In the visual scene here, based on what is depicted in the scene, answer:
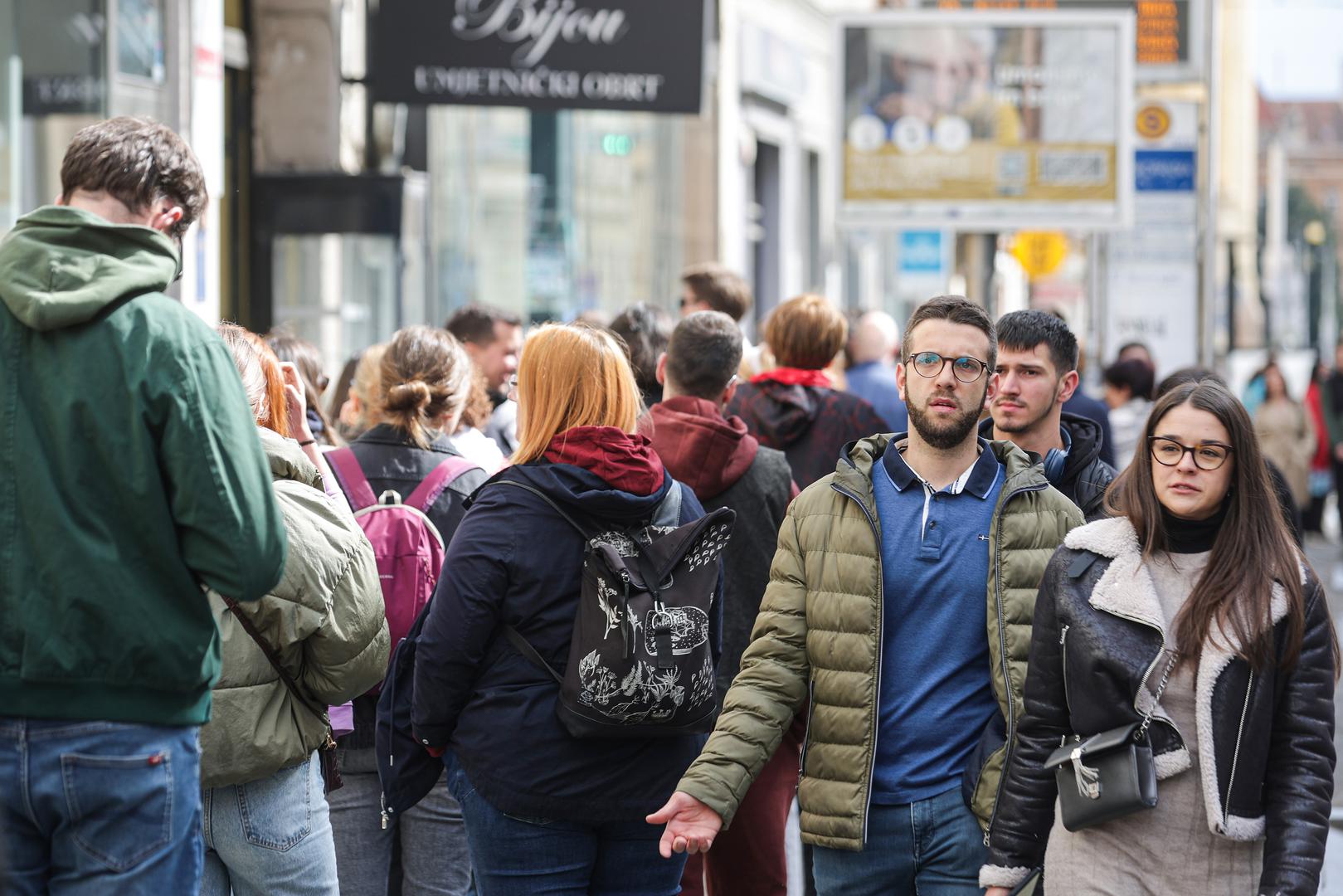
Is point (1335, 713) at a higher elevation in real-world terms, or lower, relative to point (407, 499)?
lower

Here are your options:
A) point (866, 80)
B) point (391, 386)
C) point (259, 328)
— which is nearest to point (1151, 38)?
point (866, 80)

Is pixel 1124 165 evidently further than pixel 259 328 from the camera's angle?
Yes

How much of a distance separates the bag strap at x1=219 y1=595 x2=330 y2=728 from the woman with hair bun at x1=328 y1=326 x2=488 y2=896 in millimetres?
715

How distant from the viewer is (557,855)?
389 cm

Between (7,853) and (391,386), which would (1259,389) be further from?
(7,853)

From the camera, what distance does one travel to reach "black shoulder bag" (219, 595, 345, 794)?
3.74 meters

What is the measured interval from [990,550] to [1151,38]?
15.9 metres

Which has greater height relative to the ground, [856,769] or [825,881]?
[856,769]

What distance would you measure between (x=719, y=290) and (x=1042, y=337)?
2.57m

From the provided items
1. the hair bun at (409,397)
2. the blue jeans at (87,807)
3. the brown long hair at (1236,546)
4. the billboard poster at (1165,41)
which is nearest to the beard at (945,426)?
the brown long hair at (1236,546)

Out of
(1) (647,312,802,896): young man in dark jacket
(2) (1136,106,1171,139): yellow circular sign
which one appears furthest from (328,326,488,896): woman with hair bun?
(2) (1136,106,1171,139): yellow circular sign

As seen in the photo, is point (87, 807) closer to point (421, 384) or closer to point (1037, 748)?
point (1037, 748)

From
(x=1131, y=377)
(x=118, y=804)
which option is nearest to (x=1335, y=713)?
(x=118, y=804)

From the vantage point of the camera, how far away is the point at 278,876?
381 cm
